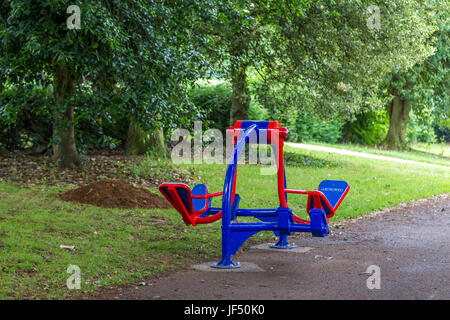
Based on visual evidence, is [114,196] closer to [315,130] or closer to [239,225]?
[239,225]

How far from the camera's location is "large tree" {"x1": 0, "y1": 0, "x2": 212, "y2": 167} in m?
6.97

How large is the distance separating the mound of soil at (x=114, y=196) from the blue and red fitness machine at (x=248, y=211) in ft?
6.73

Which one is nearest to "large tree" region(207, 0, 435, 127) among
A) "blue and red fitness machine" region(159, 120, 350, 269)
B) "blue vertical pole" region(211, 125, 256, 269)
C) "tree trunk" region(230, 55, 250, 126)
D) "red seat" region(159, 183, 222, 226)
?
"tree trunk" region(230, 55, 250, 126)

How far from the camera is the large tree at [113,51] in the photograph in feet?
22.9

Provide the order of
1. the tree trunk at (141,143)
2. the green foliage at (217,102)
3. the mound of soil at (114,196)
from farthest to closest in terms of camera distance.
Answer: the green foliage at (217,102) → the tree trunk at (141,143) → the mound of soil at (114,196)

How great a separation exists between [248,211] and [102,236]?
6.01 ft

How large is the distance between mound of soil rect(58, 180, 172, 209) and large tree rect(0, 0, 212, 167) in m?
1.26

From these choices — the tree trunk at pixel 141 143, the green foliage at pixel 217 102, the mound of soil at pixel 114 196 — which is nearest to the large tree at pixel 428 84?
the green foliage at pixel 217 102

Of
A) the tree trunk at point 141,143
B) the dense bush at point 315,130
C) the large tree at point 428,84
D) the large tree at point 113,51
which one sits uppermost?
the large tree at point 428,84

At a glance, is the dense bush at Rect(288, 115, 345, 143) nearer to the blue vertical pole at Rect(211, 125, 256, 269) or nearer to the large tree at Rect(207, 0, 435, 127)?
the large tree at Rect(207, 0, 435, 127)

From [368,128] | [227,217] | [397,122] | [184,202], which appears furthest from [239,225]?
[368,128]

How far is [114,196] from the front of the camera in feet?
31.3

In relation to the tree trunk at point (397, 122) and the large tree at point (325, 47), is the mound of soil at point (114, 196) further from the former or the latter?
the tree trunk at point (397, 122)

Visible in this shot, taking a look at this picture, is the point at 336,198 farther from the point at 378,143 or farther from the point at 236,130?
the point at 378,143
